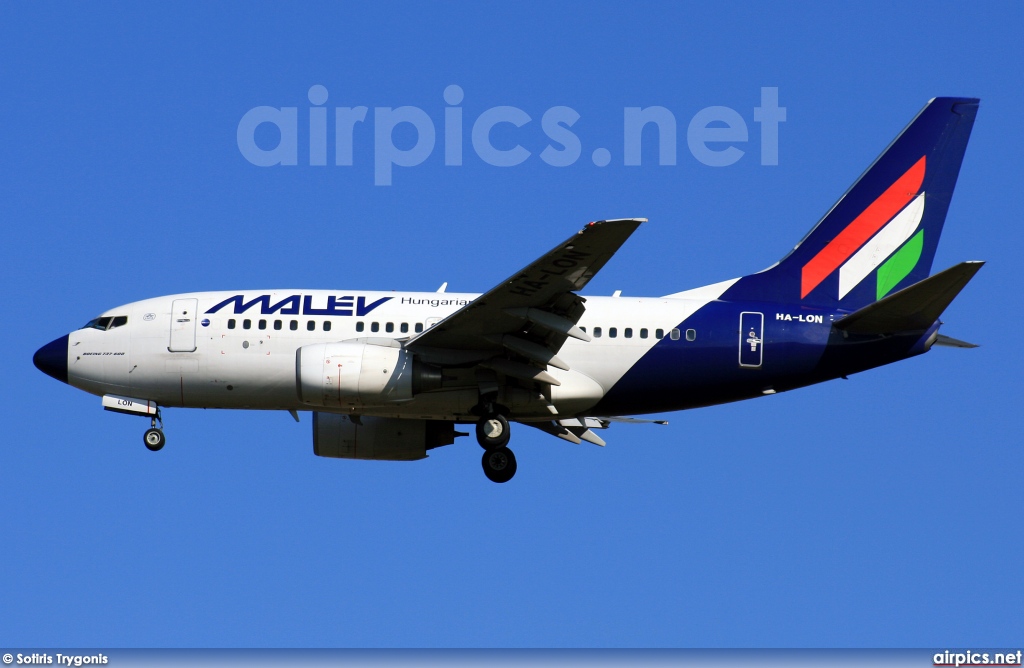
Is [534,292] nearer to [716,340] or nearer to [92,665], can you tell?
[716,340]

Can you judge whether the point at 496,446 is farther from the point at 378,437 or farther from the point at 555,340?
the point at 378,437

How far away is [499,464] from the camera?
3450 cm

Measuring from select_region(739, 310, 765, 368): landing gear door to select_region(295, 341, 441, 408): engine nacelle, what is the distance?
729 centimetres

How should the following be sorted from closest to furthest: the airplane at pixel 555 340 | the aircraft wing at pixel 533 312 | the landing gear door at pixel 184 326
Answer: the aircraft wing at pixel 533 312
the airplane at pixel 555 340
the landing gear door at pixel 184 326

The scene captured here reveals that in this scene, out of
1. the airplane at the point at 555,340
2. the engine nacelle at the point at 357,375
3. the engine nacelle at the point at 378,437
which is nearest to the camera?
the engine nacelle at the point at 357,375

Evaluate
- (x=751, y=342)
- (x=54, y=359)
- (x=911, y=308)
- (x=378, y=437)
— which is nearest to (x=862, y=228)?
(x=911, y=308)

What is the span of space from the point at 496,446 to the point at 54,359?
11584 mm

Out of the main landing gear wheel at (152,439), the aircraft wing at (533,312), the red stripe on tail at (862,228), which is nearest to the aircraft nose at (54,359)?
the main landing gear wheel at (152,439)

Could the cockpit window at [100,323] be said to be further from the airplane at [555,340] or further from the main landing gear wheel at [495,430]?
the main landing gear wheel at [495,430]

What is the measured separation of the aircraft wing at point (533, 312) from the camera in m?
29.2

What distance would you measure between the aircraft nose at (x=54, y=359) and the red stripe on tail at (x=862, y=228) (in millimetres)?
18584

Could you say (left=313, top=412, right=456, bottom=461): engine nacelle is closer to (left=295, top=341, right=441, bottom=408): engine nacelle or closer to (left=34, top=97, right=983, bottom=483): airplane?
(left=34, top=97, right=983, bottom=483): airplane

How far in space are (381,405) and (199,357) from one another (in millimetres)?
4835

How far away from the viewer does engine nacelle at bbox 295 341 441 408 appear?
32.6 metres
